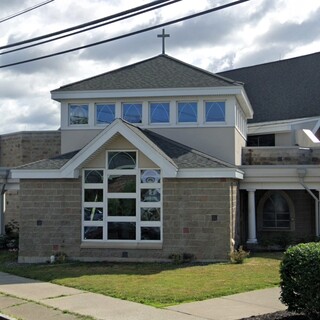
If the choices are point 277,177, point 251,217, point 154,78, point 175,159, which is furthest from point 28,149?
point 277,177

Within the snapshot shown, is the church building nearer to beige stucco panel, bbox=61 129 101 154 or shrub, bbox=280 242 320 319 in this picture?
beige stucco panel, bbox=61 129 101 154

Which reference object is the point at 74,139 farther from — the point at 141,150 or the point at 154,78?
the point at 141,150

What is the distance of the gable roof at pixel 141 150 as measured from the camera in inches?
631

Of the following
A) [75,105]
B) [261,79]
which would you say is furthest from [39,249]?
[261,79]

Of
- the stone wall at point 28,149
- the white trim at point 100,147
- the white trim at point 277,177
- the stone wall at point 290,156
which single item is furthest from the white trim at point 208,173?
the stone wall at point 28,149

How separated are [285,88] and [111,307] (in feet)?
72.0

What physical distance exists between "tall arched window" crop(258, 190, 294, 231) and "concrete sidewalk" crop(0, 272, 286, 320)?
10264mm

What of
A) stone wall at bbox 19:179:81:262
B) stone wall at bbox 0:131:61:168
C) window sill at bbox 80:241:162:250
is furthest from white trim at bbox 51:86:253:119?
stone wall at bbox 0:131:61:168

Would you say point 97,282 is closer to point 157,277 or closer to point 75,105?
point 157,277

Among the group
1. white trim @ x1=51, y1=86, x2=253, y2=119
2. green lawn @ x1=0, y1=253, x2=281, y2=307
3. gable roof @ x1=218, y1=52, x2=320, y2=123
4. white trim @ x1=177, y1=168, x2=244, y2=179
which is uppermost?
gable roof @ x1=218, y1=52, x2=320, y2=123

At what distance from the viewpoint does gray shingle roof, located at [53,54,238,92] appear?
19.1 metres

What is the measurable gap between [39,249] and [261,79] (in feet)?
62.1

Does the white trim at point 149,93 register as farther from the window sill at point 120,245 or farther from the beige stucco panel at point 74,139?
the window sill at point 120,245

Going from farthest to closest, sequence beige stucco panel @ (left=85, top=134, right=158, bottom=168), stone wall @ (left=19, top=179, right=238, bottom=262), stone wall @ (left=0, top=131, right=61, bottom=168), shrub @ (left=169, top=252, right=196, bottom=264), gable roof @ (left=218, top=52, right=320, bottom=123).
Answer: gable roof @ (left=218, top=52, right=320, bottom=123) < stone wall @ (left=0, top=131, right=61, bottom=168) < beige stucco panel @ (left=85, top=134, right=158, bottom=168) < stone wall @ (left=19, top=179, right=238, bottom=262) < shrub @ (left=169, top=252, right=196, bottom=264)
